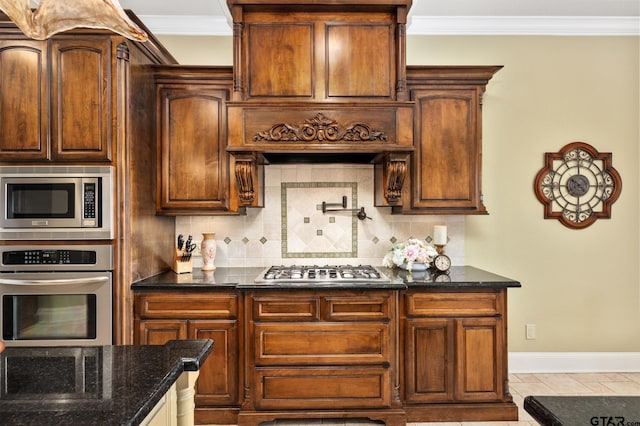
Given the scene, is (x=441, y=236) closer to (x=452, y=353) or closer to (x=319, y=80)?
(x=452, y=353)

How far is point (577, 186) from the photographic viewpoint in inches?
141

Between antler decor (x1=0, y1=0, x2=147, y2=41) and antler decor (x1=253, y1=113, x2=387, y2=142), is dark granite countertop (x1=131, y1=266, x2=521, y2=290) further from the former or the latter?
antler decor (x1=0, y1=0, x2=147, y2=41)

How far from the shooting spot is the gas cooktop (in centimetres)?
276

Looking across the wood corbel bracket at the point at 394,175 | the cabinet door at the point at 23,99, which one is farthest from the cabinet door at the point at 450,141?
the cabinet door at the point at 23,99

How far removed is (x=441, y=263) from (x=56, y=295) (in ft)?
8.55

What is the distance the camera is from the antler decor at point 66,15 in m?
1.31

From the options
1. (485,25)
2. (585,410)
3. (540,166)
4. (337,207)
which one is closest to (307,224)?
(337,207)

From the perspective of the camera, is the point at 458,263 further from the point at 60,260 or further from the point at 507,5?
the point at 60,260

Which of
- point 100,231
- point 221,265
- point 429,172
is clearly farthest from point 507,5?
point 100,231

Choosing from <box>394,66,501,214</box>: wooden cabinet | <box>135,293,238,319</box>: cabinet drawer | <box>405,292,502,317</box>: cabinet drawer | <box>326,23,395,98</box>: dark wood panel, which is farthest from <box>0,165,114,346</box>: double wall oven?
<box>394,66,501,214</box>: wooden cabinet

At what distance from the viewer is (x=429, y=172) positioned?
10.3 feet

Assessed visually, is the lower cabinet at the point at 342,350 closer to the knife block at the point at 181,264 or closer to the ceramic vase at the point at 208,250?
the knife block at the point at 181,264

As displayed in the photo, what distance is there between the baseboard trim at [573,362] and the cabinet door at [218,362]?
7.82ft

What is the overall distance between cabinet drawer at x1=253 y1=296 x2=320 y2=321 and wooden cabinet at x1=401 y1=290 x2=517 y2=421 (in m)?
0.61
